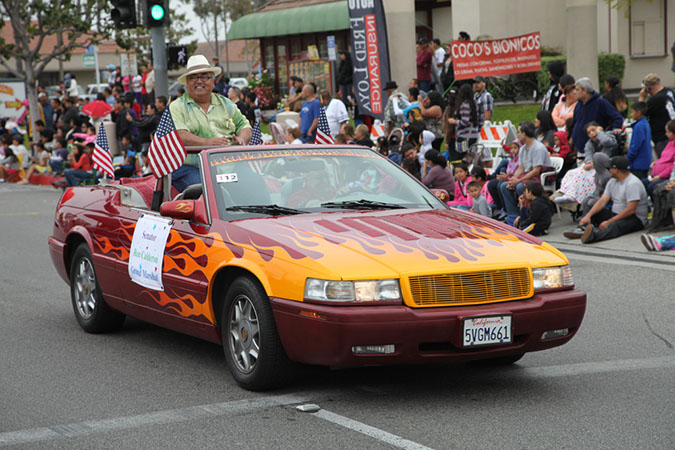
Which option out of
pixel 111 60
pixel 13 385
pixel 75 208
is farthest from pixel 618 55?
pixel 111 60

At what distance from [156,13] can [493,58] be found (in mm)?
6159

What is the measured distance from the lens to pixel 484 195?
1431cm

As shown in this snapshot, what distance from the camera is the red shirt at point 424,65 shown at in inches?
878

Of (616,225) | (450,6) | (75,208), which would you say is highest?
(450,6)

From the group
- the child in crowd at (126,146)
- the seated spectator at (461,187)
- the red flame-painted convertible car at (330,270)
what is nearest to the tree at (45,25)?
the child in crowd at (126,146)

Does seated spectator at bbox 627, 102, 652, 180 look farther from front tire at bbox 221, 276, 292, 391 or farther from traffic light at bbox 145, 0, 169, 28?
traffic light at bbox 145, 0, 169, 28

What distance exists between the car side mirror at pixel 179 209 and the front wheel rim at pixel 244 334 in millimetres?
777

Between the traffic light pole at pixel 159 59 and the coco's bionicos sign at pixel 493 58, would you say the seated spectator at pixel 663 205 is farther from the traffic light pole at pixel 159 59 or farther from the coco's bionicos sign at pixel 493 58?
the traffic light pole at pixel 159 59

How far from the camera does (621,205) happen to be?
12.2 m

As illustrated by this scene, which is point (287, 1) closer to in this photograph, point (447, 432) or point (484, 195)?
point (484, 195)

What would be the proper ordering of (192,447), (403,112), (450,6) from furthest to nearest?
(450,6), (403,112), (192,447)

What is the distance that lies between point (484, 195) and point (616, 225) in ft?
8.50

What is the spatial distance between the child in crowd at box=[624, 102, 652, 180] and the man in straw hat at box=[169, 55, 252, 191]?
596cm

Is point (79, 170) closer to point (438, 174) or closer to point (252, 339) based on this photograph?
point (438, 174)
